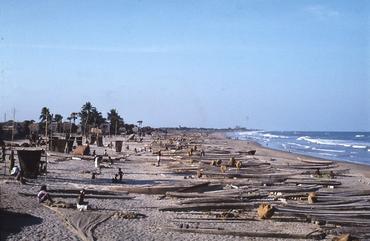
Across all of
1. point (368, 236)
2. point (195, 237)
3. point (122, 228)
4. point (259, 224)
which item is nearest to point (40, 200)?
point (122, 228)

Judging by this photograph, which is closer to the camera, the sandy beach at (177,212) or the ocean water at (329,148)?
the sandy beach at (177,212)

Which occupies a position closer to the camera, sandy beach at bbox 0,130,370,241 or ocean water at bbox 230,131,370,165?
sandy beach at bbox 0,130,370,241

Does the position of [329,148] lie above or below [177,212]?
above

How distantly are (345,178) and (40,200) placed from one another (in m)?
20.3

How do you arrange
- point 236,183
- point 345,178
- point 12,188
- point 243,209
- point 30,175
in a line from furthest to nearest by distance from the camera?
point 345,178 → point 236,183 → point 30,175 → point 12,188 → point 243,209

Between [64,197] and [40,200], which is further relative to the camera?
[64,197]

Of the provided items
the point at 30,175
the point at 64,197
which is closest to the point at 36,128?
the point at 30,175

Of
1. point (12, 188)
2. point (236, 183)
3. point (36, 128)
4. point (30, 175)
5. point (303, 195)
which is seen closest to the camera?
point (12, 188)

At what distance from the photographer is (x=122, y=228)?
12406mm

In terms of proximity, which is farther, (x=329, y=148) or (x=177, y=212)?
(x=329, y=148)

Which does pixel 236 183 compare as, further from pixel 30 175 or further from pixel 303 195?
pixel 30 175

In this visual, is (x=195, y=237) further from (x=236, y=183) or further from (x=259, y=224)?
(x=236, y=183)

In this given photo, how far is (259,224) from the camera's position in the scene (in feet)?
45.3

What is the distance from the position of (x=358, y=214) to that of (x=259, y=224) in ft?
9.80
